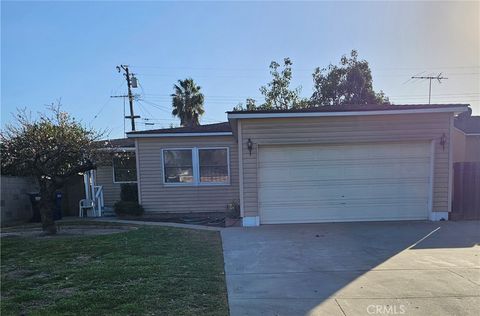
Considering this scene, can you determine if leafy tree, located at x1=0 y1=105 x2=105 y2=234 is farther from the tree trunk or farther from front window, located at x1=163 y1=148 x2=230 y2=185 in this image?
front window, located at x1=163 y1=148 x2=230 y2=185

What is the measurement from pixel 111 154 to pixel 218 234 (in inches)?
176

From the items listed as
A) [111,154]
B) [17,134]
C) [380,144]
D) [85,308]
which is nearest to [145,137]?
[111,154]

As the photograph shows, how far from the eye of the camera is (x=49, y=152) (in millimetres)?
8766

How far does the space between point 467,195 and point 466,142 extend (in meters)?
10.1

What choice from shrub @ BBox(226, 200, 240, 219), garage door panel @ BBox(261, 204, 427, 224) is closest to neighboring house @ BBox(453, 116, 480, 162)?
garage door panel @ BBox(261, 204, 427, 224)

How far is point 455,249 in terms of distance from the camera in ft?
21.4

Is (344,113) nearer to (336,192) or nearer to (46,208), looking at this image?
(336,192)

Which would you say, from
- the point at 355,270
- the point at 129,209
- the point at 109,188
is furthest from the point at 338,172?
the point at 109,188

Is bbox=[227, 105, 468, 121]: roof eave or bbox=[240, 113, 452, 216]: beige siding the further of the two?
bbox=[240, 113, 452, 216]: beige siding

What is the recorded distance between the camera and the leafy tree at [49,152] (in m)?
8.67

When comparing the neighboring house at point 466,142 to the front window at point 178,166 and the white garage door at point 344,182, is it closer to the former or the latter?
the white garage door at point 344,182

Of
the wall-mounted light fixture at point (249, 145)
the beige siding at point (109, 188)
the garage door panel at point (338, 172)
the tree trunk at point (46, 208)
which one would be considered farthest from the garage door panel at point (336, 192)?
the beige siding at point (109, 188)

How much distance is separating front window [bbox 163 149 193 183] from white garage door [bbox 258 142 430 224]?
14.1 feet

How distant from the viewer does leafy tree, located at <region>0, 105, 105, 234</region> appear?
867 cm
